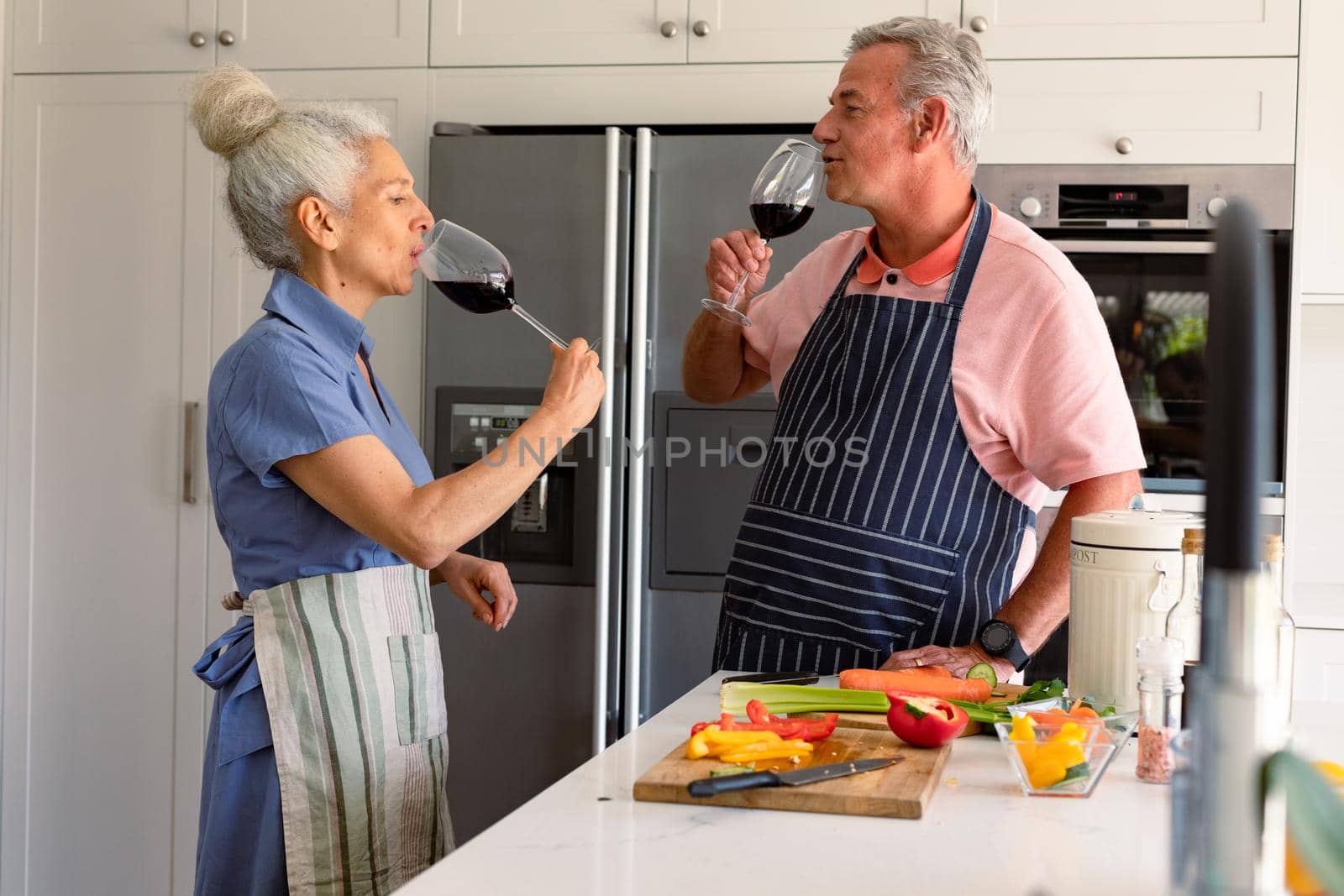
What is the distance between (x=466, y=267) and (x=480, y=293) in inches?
1.7

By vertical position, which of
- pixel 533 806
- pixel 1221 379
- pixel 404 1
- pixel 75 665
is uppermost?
pixel 404 1

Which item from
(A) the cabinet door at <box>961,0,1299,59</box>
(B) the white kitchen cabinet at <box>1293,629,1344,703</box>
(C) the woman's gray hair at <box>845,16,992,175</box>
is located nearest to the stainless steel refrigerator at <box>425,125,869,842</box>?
(A) the cabinet door at <box>961,0,1299,59</box>

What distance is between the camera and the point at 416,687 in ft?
4.85

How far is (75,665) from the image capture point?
280 centimetres

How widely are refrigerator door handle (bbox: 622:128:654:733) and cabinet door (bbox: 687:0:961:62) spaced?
281 mm

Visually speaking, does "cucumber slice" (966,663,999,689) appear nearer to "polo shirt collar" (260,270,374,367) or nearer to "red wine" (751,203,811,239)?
"red wine" (751,203,811,239)

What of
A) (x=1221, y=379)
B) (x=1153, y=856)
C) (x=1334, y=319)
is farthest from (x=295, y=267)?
(x=1334, y=319)

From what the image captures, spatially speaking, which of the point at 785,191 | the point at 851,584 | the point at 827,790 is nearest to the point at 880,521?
the point at 851,584

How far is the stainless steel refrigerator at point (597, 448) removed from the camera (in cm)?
248

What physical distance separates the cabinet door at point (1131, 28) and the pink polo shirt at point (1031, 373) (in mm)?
1033

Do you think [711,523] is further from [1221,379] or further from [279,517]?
[1221,379]

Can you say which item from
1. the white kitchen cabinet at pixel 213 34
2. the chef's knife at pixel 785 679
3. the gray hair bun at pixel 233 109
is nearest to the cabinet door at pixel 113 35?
the white kitchen cabinet at pixel 213 34

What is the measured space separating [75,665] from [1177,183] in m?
2.49

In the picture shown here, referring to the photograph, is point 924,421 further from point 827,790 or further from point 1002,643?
point 827,790
